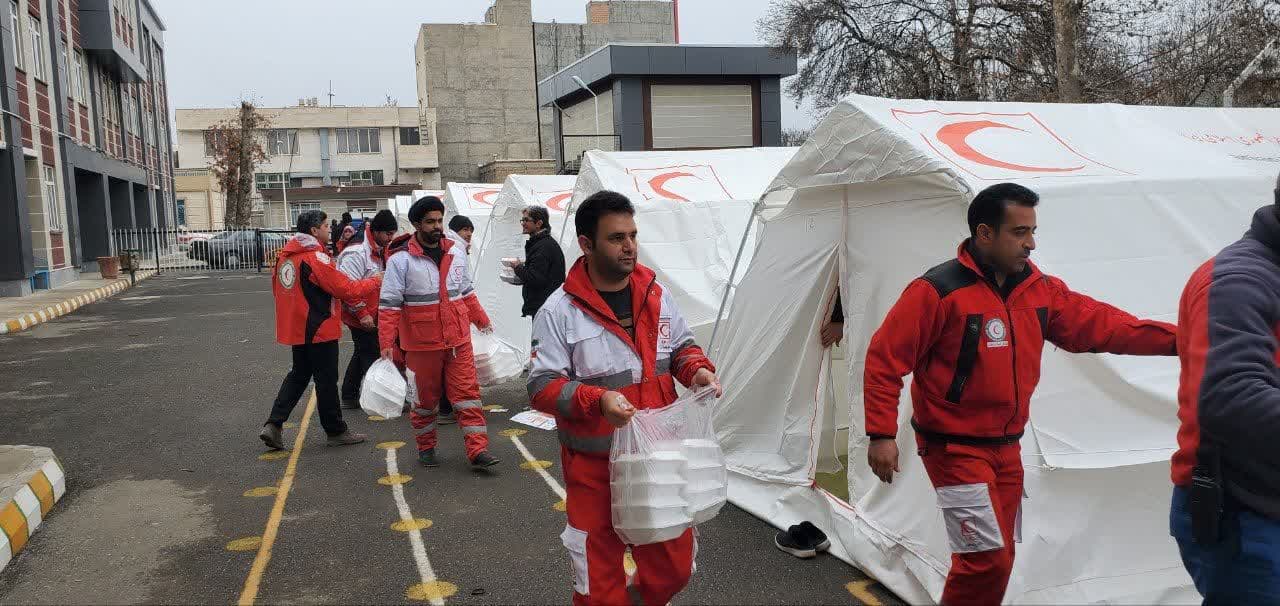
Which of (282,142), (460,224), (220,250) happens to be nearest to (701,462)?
(460,224)

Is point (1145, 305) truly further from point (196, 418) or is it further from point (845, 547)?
point (196, 418)

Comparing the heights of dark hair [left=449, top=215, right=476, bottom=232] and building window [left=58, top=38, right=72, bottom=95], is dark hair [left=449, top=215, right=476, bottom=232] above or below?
below

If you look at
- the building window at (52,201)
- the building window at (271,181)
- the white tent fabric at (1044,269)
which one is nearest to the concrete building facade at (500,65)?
the building window at (271,181)

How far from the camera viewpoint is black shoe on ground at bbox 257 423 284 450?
23.0 feet

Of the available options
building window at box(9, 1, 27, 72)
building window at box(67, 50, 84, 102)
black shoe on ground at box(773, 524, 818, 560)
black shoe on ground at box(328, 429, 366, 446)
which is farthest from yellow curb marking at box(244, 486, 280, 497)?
building window at box(67, 50, 84, 102)

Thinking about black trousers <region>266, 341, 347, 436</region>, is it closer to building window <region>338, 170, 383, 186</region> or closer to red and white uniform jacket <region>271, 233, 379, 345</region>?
red and white uniform jacket <region>271, 233, 379, 345</region>

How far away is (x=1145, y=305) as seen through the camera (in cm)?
430

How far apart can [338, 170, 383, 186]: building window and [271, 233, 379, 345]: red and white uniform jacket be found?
59.2 m

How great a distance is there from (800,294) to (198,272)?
1188 inches

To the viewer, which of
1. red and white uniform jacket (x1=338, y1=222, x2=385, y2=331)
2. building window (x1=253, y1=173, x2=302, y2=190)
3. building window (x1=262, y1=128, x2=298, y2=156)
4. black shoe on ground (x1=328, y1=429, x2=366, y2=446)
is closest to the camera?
black shoe on ground (x1=328, y1=429, x2=366, y2=446)

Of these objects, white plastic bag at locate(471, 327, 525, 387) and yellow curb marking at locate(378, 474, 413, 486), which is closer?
yellow curb marking at locate(378, 474, 413, 486)

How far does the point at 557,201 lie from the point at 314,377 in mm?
5302

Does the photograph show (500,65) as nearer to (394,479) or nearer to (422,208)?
(422,208)

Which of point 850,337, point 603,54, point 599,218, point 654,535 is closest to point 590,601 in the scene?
point 654,535
